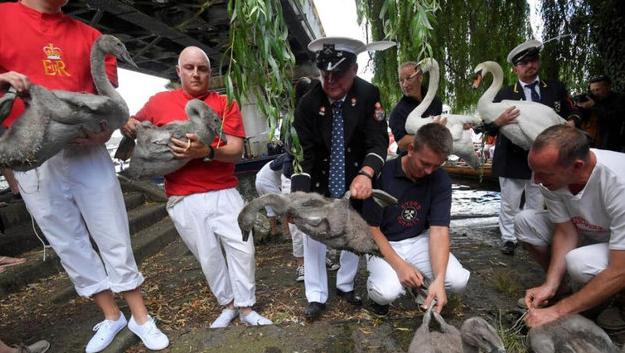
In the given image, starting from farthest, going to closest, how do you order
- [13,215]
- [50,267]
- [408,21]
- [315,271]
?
[13,215], [50,267], [315,271], [408,21]

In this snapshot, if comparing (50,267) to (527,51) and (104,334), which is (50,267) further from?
(527,51)

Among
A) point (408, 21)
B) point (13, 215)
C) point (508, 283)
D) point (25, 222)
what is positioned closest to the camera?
point (408, 21)

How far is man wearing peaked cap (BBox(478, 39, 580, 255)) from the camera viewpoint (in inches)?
155

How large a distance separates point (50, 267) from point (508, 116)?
5110mm

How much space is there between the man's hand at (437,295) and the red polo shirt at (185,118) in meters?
1.70

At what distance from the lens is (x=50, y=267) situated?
13.6 ft

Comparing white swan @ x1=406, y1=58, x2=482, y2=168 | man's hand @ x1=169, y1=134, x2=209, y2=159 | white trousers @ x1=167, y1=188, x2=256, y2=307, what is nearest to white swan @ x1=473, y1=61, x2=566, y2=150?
white swan @ x1=406, y1=58, x2=482, y2=168

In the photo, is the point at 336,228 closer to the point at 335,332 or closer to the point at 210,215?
the point at 335,332

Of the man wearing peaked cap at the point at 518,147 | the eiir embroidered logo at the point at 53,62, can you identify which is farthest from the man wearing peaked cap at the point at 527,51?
the eiir embroidered logo at the point at 53,62

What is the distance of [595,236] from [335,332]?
192 centimetres

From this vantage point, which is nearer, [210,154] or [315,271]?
[210,154]

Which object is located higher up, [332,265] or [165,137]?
[165,137]

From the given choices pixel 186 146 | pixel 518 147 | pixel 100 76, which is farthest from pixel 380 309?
pixel 100 76

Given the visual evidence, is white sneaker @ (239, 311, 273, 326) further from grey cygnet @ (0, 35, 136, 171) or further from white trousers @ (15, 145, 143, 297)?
grey cygnet @ (0, 35, 136, 171)
